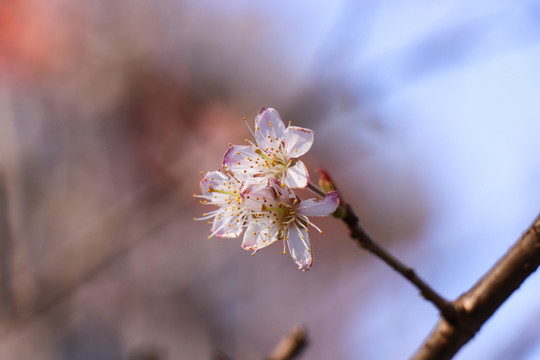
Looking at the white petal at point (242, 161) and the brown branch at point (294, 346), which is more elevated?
the white petal at point (242, 161)

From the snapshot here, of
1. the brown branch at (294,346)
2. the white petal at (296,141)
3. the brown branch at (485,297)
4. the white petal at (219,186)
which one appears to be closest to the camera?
the brown branch at (485,297)

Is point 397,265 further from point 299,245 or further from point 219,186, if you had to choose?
point 219,186

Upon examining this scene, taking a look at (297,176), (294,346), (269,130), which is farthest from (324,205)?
(294,346)

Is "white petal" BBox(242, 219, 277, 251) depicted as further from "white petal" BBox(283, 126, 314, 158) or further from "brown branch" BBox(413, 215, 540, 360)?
"brown branch" BBox(413, 215, 540, 360)

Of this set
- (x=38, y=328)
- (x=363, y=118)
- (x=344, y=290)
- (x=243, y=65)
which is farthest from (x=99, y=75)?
(x=344, y=290)

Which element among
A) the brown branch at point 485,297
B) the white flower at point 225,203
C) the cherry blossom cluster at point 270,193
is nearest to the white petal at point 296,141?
the cherry blossom cluster at point 270,193

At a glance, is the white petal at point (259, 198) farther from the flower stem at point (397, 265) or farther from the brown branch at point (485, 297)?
the brown branch at point (485, 297)

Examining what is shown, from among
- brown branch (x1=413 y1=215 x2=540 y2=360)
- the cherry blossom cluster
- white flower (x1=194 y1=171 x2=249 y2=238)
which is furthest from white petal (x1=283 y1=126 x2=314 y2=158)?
brown branch (x1=413 y1=215 x2=540 y2=360)
